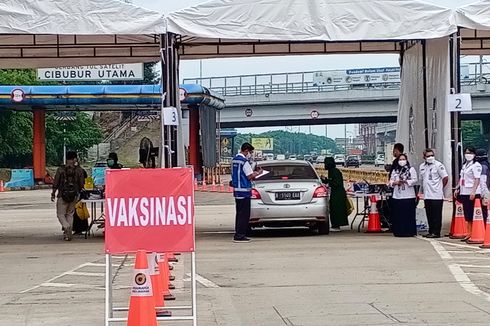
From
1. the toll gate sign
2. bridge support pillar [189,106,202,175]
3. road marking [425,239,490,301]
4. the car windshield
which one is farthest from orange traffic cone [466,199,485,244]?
the toll gate sign

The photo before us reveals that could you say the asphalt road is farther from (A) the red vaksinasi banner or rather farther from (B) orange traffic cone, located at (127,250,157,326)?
(A) the red vaksinasi banner

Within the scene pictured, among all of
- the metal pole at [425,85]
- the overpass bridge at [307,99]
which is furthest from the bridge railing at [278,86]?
the metal pole at [425,85]

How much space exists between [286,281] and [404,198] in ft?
19.5

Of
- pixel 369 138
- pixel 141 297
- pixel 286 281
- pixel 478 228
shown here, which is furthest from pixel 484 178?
pixel 369 138

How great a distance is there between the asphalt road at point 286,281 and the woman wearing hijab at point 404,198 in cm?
39

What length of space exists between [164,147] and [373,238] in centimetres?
447

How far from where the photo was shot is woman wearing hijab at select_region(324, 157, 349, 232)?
63.6 ft

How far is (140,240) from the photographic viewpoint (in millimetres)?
8484

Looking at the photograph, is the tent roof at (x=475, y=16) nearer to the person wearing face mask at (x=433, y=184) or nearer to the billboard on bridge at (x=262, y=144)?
the person wearing face mask at (x=433, y=184)

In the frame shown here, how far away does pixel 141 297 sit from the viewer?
8.32 m

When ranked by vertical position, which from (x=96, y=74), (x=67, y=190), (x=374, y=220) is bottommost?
(x=374, y=220)

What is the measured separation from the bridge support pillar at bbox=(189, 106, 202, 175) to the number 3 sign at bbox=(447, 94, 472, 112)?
3369 cm

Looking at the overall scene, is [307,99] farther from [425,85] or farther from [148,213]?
[148,213]

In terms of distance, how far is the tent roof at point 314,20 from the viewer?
1736 cm
